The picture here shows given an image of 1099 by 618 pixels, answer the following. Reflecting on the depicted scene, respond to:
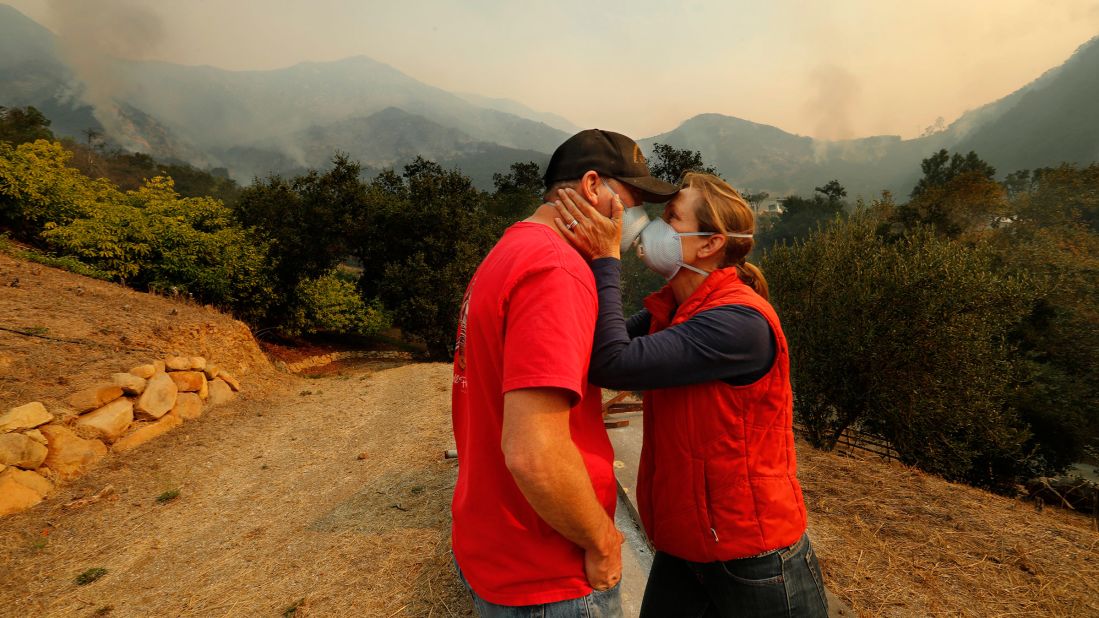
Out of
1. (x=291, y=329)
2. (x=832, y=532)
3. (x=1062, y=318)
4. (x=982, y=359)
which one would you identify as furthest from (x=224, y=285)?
(x=1062, y=318)

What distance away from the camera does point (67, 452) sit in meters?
7.57

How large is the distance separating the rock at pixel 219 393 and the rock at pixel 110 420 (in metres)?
2.56

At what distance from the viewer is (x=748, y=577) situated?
1885 mm

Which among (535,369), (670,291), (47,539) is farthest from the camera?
(47,539)

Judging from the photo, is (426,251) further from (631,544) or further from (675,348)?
(675,348)

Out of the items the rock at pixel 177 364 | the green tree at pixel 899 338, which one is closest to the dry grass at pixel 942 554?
the green tree at pixel 899 338

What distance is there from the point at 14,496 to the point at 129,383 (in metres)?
2.72

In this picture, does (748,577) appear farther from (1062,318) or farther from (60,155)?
(1062,318)

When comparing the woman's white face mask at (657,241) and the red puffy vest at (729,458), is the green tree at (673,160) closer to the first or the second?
the woman's white face mask at (657,241)

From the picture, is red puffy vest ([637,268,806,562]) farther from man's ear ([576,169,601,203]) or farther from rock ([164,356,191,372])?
rock ([164,356,191,372])

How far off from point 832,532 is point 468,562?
5459 mm

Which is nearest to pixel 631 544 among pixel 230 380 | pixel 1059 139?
pixel 230 380

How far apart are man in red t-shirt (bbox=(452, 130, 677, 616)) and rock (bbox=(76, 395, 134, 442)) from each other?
32.0ft

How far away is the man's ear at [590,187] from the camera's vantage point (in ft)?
5.73
